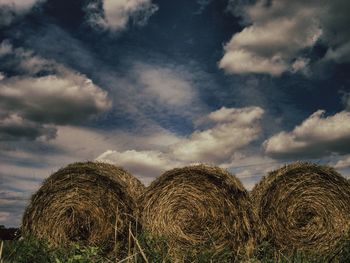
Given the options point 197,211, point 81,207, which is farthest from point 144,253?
point 81,207

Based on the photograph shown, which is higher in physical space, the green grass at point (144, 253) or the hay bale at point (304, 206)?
the hay bale at point (304, 206)

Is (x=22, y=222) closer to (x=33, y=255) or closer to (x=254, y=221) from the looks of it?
(x=33, y=255)

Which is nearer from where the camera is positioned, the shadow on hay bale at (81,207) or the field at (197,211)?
the field at (197,211)

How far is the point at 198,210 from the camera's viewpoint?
7875 millimetres

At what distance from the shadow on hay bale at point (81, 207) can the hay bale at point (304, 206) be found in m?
2.38

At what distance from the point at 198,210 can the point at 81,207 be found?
82.8 inches

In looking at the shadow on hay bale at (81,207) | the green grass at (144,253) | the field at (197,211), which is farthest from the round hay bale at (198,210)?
the shadow on hay bale at (81,207)

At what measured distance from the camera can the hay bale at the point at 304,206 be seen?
7863mm

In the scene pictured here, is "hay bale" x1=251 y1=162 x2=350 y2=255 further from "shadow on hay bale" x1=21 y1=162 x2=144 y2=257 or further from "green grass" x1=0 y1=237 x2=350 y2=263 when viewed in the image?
"shadow on hay bale" x1=21 y1=162 x2=144 y2=257

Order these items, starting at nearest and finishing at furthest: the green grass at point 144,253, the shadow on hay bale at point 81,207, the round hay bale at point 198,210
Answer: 1. the green grass at point 144,253
2. the round hay bale at point 198,210
3. the shadow on hay bale at point 81,207

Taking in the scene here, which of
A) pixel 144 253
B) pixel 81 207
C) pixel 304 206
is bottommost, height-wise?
pixel 144 253

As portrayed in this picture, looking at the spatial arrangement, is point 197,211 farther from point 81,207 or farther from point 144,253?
point 81,207

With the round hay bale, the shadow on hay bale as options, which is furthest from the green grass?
the shadow on hay bale

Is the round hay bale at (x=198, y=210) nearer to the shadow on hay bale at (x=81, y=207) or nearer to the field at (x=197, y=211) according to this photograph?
the field at (x=197, y=211)
